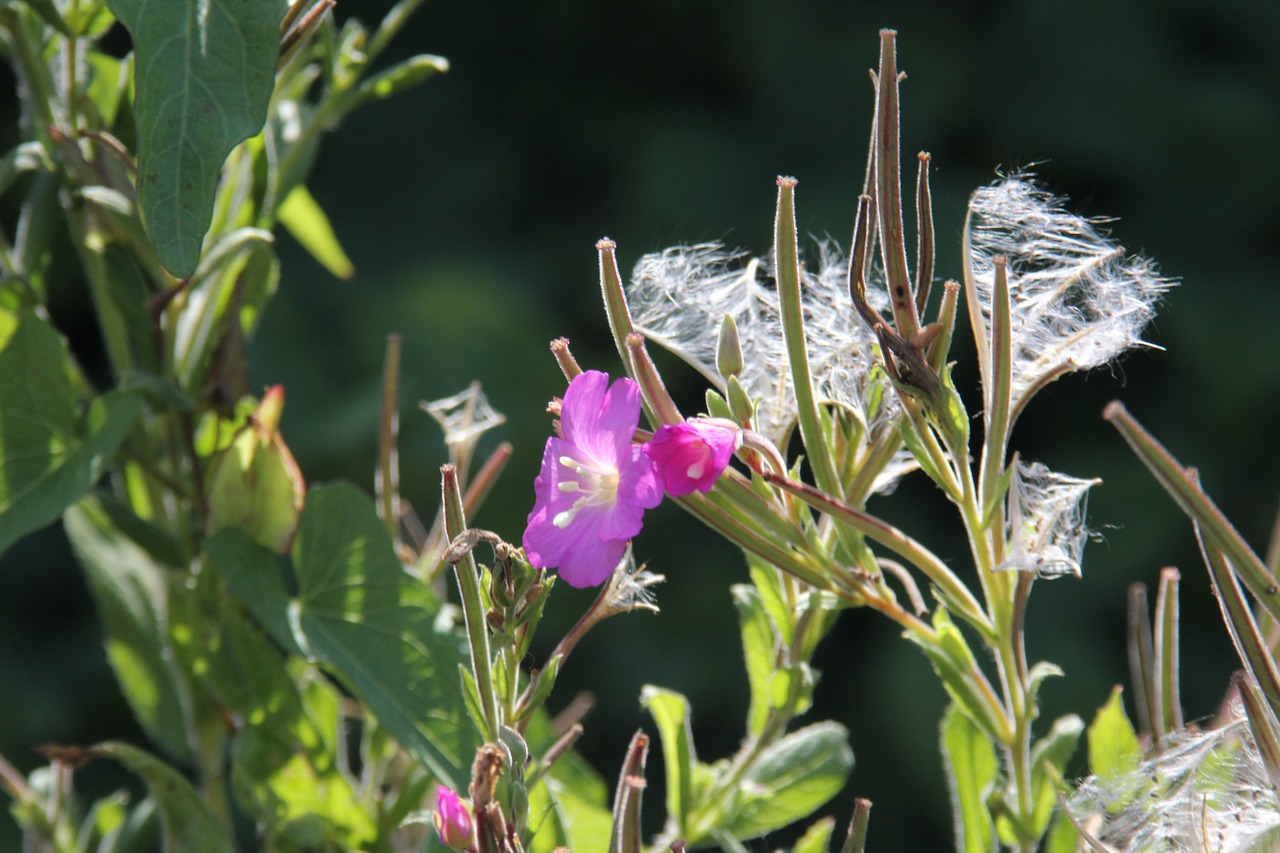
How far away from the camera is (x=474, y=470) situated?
4.80 feet

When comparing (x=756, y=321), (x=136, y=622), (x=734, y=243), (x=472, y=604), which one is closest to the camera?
(x=472, y=604)

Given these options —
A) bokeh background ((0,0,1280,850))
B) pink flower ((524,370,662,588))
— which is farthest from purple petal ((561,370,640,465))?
bokeh background ((0,0,1280,850))

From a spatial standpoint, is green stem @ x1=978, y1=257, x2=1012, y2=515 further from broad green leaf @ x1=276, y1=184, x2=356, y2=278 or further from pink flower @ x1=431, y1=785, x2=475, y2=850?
broad green leaf @ x1=276, y1=184, x2=356, y2=278

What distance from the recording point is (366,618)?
0.38 metres

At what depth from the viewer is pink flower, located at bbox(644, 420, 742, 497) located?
245 millimetres

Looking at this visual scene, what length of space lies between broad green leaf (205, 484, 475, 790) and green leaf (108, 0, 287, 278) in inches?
5.0

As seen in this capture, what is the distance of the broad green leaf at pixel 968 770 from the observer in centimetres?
35

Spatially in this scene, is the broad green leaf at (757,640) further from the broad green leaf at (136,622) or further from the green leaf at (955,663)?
the broad green leaf at (136,622)

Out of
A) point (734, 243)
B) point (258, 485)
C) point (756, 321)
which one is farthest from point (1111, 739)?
point (734, 243)

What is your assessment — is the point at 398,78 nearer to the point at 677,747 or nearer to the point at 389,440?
the point at 389,440

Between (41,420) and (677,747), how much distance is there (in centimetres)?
21

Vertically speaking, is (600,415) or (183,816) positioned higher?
(600,415)

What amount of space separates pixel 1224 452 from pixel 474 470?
0.90m

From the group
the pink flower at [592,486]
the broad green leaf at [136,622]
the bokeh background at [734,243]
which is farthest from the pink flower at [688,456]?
the bokeh background at [734,243]
